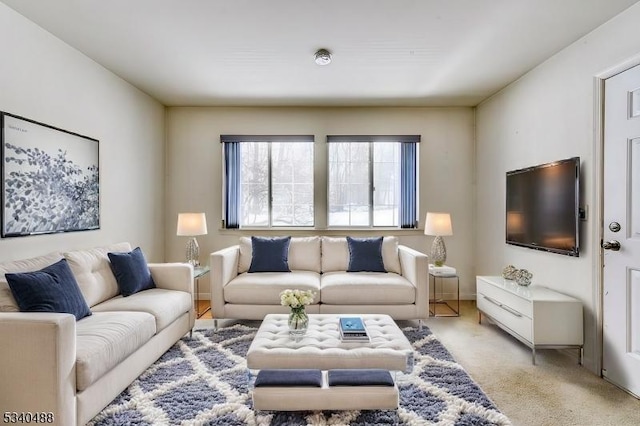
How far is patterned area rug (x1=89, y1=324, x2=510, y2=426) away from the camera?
2008mm

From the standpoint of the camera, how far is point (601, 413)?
212cm

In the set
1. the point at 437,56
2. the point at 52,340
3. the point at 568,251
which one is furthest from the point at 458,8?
the point at 52,340

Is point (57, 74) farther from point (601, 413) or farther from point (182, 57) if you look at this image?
point (601, 413)

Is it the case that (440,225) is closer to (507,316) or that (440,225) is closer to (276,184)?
(507,316)

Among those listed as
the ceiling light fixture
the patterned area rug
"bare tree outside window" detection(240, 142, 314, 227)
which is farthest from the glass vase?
"bare tree outside window" detection(240, 142, 314, 227)

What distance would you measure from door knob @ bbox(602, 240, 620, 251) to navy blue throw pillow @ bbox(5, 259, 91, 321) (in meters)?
3.69

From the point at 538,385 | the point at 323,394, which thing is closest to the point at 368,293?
the point at 538,385

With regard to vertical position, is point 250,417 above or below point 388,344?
below

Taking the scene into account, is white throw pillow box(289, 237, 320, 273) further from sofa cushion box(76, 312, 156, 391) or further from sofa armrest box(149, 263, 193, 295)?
sofa cushion box(76, 312, 156, 391)

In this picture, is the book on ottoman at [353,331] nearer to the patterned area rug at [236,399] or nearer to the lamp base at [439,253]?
the patterned area rug at [236,399]

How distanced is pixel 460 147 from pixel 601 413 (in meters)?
3.42

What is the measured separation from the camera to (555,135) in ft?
10.3

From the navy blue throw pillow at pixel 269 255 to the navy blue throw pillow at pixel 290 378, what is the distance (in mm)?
1916

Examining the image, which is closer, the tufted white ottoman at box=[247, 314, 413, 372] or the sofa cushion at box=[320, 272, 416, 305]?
the tufted white ottoman at box=[247, 314, 413, 372]
